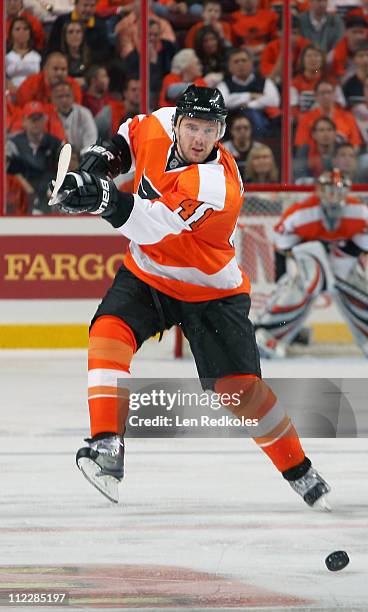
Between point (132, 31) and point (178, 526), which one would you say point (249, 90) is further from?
point (178, 526)

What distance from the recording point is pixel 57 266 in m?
7.64

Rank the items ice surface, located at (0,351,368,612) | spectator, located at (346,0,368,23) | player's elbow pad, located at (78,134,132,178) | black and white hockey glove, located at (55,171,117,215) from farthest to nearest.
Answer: spectator, located at (346,0,368,23)
player's elbow pad, located at (78,134,132,178)
black and white hockey glove, located at (55,171,117,215)
ice surface, located at (0,351,368,612)

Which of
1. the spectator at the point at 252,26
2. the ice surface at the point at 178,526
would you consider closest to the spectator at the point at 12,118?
the spectator at the point at 252,26

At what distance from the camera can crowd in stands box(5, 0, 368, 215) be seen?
25.0 feet

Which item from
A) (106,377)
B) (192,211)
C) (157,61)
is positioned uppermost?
(192,211)

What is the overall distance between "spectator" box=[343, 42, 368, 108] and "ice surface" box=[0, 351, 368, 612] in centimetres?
317

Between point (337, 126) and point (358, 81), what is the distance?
0.98 feet

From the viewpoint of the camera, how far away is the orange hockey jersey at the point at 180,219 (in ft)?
10.7

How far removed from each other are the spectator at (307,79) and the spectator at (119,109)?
0.84m

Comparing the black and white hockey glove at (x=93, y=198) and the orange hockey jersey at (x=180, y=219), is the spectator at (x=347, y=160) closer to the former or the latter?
the orange hockey jersey at (x=180, y=219)

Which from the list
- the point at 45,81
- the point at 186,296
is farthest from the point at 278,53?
the point at 186,296

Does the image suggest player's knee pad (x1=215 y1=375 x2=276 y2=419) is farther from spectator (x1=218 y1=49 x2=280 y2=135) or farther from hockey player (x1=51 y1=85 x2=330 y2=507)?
spectator (x1=218 y1=49 x2=280 y2=135)
